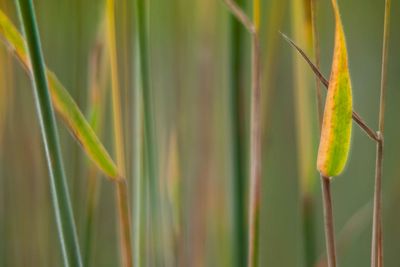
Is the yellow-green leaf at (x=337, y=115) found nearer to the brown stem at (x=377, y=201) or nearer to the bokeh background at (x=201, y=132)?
the brown stem at (x=377, y=201)

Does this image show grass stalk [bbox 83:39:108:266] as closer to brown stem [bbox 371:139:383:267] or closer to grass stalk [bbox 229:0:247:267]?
grass stalk [bbox 229:0:247:267]

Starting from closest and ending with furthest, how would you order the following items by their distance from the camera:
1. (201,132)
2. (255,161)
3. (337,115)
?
(337,115)
(255,161)
(201,132)

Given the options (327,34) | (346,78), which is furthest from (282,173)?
(346,78)

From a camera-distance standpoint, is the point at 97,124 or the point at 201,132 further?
the point at 201,132

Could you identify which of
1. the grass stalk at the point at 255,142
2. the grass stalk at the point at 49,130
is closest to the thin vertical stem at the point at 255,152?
the grass stalk at the point at 255,142

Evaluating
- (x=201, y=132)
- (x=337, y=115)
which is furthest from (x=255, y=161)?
(x=201, y=132)

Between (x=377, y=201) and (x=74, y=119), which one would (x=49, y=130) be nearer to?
(x=74, y=119)
